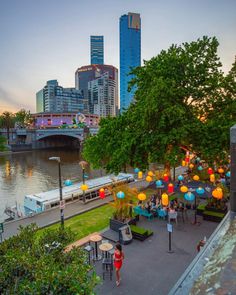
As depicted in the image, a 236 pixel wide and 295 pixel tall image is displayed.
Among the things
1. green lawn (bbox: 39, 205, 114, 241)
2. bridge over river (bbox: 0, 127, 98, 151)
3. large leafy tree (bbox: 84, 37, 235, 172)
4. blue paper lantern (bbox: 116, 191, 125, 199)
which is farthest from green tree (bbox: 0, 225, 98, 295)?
bridge over river (bbox: 0, 127, 98, 151)

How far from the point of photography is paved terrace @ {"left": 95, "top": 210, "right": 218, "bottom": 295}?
10383 millimetres

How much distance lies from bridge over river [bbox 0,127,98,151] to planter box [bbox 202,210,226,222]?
68.4 m

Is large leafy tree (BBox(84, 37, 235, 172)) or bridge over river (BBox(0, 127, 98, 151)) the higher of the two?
large leafy tree (BBox(84, 37, 235, 172))

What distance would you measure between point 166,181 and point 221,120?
942 cm

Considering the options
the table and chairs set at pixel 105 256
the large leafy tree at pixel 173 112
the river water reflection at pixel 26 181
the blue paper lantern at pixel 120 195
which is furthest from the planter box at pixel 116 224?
the river water reflection at pixel 26 181

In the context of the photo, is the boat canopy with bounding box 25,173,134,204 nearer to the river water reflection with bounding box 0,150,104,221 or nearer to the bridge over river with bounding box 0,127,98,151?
the river water reflection with bounding box 0,150,104,221

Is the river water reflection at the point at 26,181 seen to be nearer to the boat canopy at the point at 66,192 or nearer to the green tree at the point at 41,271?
the boat canopy at the point at 66,192

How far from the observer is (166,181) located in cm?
2438

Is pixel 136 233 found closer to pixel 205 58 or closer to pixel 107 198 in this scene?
pixel 107 198

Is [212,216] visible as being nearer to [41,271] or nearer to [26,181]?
[41,271]

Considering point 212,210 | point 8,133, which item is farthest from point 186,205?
point 8,133

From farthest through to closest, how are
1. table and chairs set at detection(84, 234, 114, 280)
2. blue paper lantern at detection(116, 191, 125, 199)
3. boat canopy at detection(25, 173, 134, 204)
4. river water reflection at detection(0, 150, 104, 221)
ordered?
river water reflection at detection(0, 150, 104, 221) → boat canopy at detection(25, 173, 134, 204) → blue paper lantern at detection(116, 191, 125, 199) → table and chairs set at detection(84, 234, 114, 280)

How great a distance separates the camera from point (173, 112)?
1588cm

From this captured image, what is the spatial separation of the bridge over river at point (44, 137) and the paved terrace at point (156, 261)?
69769mm
